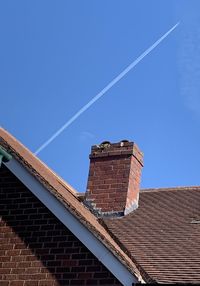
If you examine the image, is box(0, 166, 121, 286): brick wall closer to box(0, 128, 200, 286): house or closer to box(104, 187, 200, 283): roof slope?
box(0, 128, 200, 286): house

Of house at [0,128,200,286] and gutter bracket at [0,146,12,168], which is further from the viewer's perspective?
gutter bracket at [0,146,12,168]

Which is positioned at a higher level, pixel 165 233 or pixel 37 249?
pixel 165 233

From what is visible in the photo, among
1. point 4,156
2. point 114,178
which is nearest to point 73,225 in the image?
point 4,156

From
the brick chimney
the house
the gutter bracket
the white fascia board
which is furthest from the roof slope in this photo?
the gutter bracket

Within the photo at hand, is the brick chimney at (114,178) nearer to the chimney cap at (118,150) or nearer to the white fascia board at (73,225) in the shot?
the chimney cap at (118,150)

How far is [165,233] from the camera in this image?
917cm

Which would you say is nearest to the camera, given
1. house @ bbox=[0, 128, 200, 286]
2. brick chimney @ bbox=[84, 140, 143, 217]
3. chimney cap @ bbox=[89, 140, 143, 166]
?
house @ bbox=[0, 128, 200, 286]

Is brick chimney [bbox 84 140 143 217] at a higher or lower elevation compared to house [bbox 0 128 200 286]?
higher

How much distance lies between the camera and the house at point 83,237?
25.0 ft

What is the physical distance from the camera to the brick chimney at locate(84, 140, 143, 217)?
405 inches

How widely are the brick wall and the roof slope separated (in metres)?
0.85

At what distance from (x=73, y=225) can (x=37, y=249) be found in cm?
66

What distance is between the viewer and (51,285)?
7.75 metres

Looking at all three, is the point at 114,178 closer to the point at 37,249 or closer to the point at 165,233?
the point at 165,233
